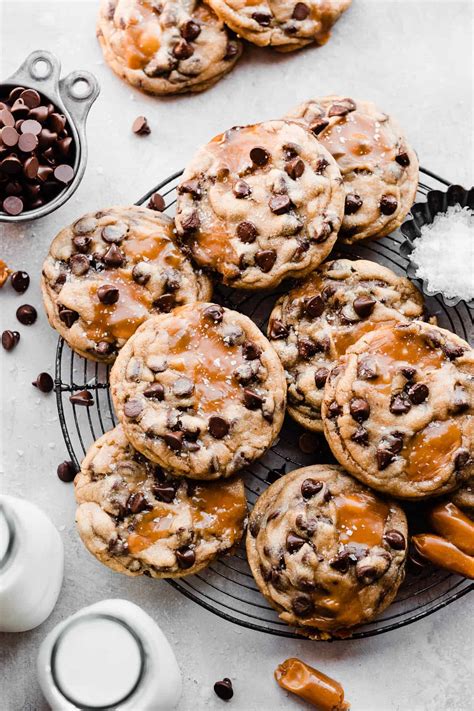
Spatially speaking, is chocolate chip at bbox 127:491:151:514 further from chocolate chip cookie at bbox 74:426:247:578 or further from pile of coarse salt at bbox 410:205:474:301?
pile of coarse salt at bbox 410:205:474:301

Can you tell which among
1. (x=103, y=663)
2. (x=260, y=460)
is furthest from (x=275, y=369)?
(x=103, y=663)

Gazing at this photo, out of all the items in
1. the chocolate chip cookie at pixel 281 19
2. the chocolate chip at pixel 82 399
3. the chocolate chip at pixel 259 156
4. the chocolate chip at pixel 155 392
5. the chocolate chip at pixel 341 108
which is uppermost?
the chocolate chip cookie at pixel 281 19

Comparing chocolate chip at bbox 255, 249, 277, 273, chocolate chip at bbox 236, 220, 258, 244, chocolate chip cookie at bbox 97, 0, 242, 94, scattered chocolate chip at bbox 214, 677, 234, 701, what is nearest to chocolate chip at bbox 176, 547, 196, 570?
scattered chocolate chip at bbox 214, 677, 234, 701

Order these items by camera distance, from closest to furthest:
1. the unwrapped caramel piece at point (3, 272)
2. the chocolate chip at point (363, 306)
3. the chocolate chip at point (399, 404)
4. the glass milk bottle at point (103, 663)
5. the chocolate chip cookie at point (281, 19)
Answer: the glass milk bottle at point (103, 663) < the chocolate chip at point (399, 404) < the chocolate chip at point (363, 306) < the chocolate chip cookie at point (281, 19) < the unwrapped caramel piece at point (3, 272)

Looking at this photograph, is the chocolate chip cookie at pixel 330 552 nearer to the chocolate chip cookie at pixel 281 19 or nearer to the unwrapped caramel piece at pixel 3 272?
the unwrapped caramel piece at pixel 3 272

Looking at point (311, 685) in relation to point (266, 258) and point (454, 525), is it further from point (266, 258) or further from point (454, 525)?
point (266, 258)

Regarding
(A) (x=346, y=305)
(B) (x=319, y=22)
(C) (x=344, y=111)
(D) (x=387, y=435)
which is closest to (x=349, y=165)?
(C) (x=344, y=111)

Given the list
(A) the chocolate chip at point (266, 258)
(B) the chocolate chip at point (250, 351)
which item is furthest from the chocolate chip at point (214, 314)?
(A) the chocolate chip at point (266, 258)
